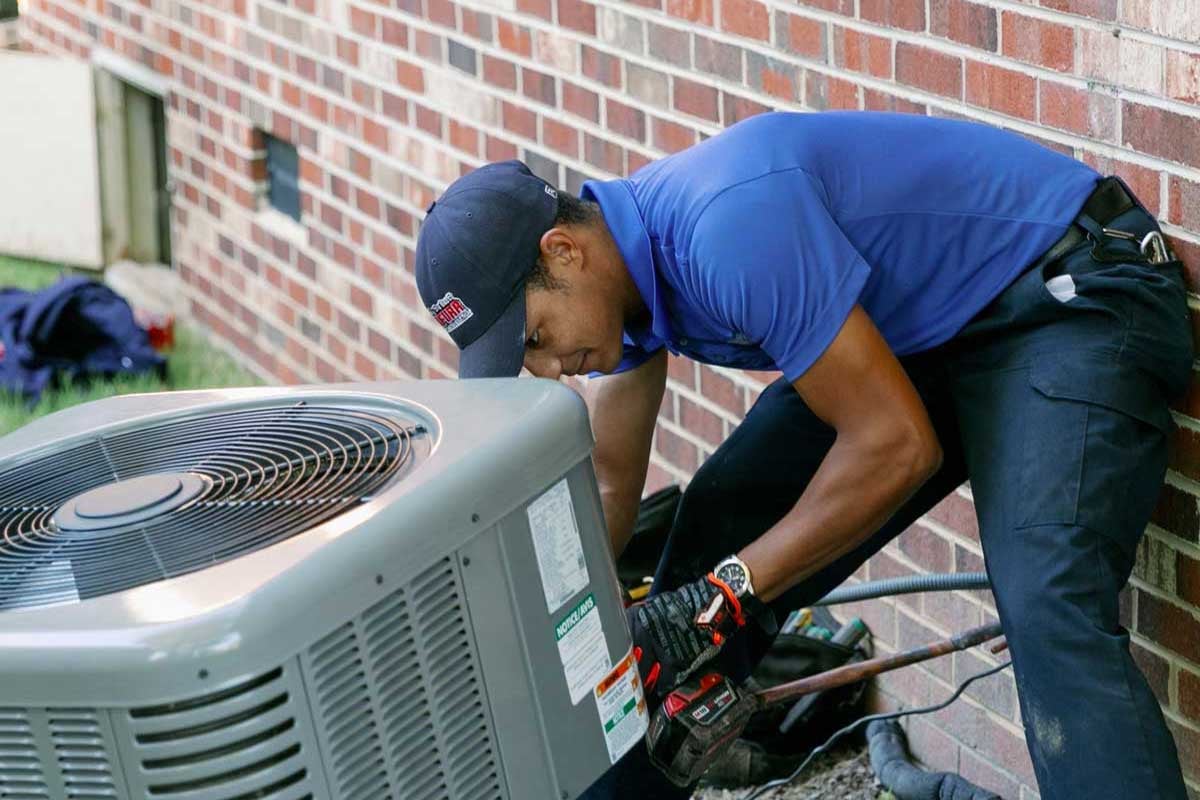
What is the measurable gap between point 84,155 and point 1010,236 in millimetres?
5259

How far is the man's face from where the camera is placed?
275cm

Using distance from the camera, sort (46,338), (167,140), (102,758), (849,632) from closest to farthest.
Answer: (102,758), (849,632), (46,338), (167,140)

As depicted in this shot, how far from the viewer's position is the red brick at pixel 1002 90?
3.04m

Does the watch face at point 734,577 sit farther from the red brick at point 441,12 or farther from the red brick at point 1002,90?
the red brick at point 441,12

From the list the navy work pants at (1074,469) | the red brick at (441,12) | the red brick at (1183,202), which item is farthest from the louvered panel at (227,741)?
the red brick at (441,12)

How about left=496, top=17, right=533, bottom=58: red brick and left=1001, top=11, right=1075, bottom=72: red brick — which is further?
left=496, top=17, right=533, bottom=58: red brick

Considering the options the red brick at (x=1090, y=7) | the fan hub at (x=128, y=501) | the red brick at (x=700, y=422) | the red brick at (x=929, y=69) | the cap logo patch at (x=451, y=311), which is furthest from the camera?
the red brick at (x=700, y=422)

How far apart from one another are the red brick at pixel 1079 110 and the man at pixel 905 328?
0.12 metres

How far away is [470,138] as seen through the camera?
482 centimetres

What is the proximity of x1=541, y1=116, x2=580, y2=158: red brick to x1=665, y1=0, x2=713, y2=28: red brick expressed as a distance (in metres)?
0.50

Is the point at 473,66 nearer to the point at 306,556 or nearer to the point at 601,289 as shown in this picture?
the point at 601,289

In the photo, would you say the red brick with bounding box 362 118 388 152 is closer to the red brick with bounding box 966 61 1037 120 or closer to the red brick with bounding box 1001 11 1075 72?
the red brick with bounding box 966 61 1037 120

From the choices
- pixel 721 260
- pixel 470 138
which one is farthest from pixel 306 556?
pixel 470 138

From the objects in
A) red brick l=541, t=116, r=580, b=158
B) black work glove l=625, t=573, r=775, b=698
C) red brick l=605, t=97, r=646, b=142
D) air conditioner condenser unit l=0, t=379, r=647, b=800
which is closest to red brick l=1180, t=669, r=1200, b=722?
black work glove l=625, t=573, r=775, b=698
